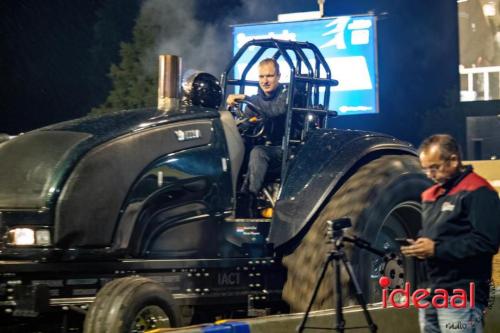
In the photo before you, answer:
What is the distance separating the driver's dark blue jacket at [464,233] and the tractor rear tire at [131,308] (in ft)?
6.42

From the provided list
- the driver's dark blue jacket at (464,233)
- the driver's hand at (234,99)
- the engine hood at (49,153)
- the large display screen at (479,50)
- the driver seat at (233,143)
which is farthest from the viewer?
the large display screen at (479,50)

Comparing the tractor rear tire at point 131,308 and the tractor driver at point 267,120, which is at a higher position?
the tractor driver at point 267,120

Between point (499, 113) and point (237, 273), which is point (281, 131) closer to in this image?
point (237, 273)

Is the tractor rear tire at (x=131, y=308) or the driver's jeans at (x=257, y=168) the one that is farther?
the driver's jeans at (x=257, y=168)

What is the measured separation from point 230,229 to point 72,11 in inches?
742

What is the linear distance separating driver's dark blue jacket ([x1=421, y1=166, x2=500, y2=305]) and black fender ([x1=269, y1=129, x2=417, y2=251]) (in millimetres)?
2235

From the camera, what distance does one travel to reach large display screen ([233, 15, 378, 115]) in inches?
1137

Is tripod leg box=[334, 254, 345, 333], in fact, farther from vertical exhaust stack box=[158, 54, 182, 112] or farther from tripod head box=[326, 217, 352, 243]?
vertical exhaust stack box=[158, 54, 182, 112]

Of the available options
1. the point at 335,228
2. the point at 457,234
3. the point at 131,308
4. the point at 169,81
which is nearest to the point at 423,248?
the point at 457,234

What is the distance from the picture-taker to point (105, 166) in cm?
686

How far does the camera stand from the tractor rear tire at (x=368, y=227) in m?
7.65

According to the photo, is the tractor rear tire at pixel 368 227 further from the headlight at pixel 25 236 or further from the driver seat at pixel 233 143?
→ the headlight at pixel 25 236

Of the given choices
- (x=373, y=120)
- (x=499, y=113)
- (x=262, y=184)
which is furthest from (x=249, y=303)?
(x=373, y=120)

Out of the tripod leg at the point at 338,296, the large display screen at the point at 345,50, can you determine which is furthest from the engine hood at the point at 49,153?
the large display screen at the point at 345,50
